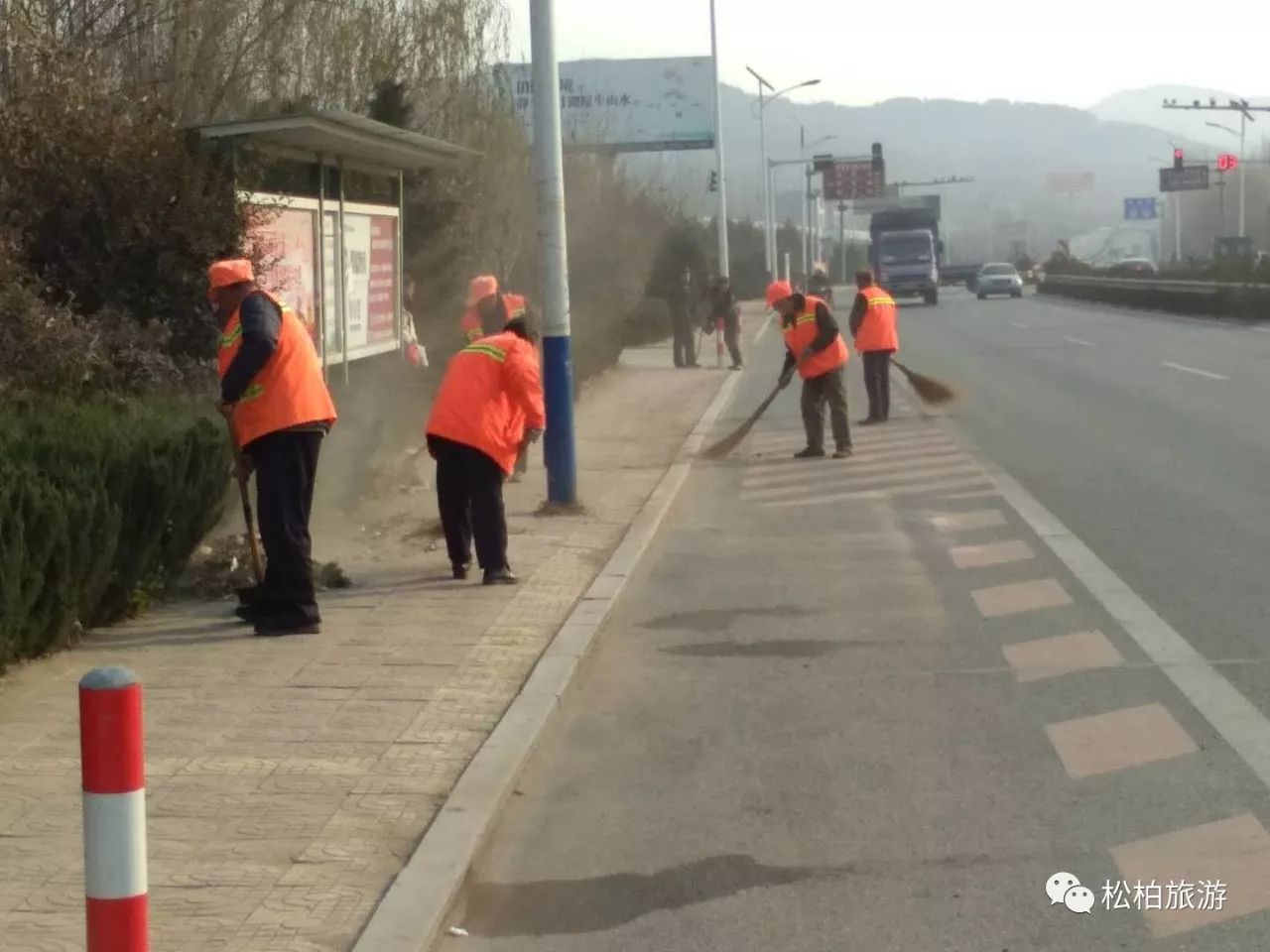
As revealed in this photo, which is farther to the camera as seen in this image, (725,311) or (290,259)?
(725,311)

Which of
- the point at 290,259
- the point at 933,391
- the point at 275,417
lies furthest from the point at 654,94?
the point at 275,417

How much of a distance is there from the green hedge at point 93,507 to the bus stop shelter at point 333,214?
7.08ft

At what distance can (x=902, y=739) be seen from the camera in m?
6.95

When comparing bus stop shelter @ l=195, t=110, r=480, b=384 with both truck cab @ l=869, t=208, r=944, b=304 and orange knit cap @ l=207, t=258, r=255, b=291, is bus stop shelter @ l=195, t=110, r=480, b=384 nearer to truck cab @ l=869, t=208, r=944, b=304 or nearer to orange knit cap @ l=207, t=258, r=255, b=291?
orange knit cap @ l=207, t=258, r=255, b=291

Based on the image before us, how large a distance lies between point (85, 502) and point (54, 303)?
129 inches

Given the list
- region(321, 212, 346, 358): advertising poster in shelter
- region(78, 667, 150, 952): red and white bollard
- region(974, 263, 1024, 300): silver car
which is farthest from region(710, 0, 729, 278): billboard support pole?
region(78, 667, 150, 952): red and white bollard

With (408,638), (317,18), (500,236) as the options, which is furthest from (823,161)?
(408,638)

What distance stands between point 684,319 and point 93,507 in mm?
22854

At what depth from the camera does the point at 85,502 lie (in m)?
7.90

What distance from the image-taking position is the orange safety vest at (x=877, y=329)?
62.9 ft

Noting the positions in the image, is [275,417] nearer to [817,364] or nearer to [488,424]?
[488,424]

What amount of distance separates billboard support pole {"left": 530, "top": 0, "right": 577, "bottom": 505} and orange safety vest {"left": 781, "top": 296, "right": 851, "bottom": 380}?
4.00 meters

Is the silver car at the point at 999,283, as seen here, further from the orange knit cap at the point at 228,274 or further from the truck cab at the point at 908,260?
the orange knit cap at the point at 228,274

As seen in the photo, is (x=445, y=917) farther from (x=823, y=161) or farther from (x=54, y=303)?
(x=823, y=161)
